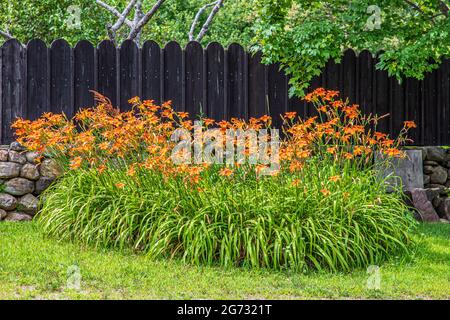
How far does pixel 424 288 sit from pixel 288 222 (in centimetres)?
144

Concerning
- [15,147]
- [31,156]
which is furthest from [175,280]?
[15,147]

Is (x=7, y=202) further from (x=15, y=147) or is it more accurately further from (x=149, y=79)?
(x=149, y=79)

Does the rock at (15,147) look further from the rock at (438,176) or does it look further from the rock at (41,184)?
the rock at (438,176)

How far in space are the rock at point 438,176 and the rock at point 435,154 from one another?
15 centimetres

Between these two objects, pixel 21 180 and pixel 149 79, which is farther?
pixel 149 79

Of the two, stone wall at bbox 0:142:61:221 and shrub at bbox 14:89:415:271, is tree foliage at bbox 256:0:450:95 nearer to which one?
shrub at bbox 14:89:415:271

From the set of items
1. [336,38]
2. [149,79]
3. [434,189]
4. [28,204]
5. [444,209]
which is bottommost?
[444,209]

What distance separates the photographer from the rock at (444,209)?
10805mm

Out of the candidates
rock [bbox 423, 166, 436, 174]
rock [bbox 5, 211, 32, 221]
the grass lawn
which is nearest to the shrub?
the grass lawn

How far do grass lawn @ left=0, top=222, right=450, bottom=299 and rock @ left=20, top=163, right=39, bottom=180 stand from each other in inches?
100.0

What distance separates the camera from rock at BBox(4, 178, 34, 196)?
10102 millimetres

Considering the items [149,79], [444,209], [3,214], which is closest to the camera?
[3,214]

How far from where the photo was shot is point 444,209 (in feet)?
35.6

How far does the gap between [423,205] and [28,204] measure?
549cm
